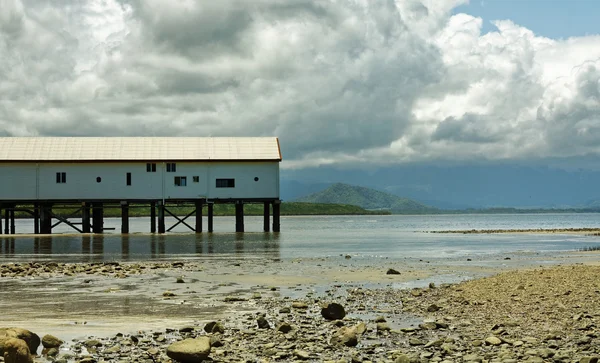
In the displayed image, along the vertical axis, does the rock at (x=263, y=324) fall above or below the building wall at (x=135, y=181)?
below

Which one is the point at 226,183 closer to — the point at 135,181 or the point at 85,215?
the point at 135,181

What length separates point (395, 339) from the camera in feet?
41.1

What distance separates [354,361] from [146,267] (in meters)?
19.6

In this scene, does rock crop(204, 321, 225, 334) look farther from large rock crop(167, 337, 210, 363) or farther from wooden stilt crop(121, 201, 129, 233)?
wooden stilt crop(121, 201, 129, 233)

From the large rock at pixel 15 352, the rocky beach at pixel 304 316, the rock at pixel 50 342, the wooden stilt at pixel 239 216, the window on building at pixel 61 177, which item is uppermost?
the window on building at pixel 61 177

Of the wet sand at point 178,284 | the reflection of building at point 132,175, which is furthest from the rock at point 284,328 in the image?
the reflection of building at point 132,175

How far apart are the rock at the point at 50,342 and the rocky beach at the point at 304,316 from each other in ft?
0.11

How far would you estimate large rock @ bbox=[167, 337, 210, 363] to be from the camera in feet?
35.1

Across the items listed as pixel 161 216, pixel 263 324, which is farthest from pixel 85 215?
pixel 263 324

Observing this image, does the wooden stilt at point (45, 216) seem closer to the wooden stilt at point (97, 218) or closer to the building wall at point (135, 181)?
the building wall at point (135, 181)

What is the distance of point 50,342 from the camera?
11.9m

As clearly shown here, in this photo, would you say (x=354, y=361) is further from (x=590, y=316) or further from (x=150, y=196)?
(x=150, y=196)

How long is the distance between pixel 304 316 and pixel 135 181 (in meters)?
47.9

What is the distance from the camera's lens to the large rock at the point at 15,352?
33.7 ft
